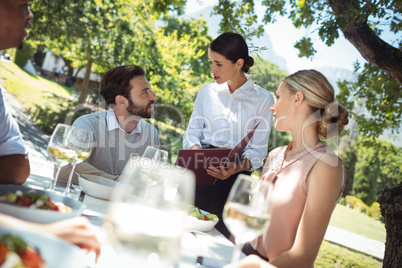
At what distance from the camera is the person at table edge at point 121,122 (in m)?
2.83

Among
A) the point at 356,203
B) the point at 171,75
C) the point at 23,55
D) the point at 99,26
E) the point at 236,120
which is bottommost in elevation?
the point at 356,203

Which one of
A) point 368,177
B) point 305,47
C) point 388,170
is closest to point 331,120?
point 305,47

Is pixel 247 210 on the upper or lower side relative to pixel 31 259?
upper

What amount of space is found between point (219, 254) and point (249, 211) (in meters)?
0.49

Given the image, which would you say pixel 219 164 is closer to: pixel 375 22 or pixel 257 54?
pixel 257 54

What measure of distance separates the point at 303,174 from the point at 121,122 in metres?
1.77

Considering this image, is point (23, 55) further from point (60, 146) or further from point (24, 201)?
point (24, 201)

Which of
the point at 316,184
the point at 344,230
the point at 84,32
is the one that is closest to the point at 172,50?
the point at 84,32

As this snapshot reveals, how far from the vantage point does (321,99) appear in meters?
2.04

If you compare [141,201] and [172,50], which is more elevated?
[172,50]

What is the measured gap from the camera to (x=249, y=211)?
36.4 inches

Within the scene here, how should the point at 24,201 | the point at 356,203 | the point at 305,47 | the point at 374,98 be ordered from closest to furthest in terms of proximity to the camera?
the point at 24,201
the point at 305,47
the point at 374,98
the point at 356,203

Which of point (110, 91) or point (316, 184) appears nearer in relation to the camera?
point (316, 184)

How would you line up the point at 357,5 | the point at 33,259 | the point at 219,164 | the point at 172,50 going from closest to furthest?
1. the point at 33,259
2. the point at 219,164
3. the point at 357,5
4. the point at 172,50
